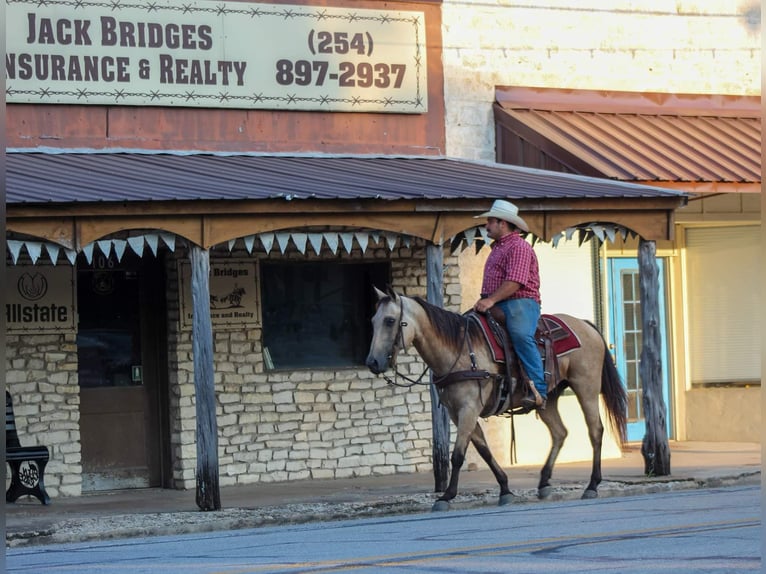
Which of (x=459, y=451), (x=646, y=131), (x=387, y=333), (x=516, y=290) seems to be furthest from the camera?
(x=646, y=131)

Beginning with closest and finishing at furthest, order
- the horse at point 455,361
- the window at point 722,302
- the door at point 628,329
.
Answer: the horse at point 455,361, the door at point 628,329, the window at point 722,302

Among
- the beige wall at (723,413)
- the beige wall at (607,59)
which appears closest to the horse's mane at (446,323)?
the beige wall at (607,59)

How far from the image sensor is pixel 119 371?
1564 cm

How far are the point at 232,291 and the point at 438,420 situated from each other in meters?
3.27

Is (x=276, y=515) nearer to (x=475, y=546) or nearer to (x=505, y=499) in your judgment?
(x=505, y=499)

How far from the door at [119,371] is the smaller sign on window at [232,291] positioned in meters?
0.56

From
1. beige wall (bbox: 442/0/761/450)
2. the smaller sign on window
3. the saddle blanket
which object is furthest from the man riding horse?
beige wall (bbox: 442/0/761/450)

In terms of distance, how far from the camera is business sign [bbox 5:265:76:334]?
14.8 m

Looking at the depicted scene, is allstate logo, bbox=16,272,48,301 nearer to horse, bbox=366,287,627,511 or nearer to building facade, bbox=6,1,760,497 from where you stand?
building facade, bbox=6,1,760,497

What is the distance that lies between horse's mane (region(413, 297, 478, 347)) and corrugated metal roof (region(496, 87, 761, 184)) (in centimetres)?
393

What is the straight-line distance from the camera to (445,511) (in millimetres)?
12141

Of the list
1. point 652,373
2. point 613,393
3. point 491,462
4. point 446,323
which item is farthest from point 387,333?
point 652,373

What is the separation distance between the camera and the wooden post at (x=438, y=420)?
1366cm

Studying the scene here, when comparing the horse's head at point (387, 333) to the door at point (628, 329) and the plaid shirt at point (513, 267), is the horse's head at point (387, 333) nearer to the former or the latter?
the plaid shirt at point (513, 267)
